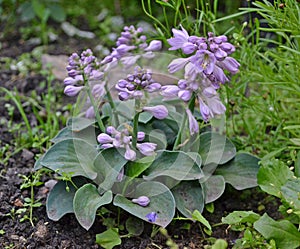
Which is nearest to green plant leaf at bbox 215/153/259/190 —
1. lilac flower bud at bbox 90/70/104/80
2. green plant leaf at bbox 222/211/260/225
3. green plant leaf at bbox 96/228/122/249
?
green plant leaf at bbox 222/211/260/225

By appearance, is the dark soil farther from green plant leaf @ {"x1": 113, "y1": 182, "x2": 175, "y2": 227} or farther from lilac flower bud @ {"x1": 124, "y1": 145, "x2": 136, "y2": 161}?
lilac flower bud @ {"x1": 124, "y1": 145, "x2": 136, "y2": 161}

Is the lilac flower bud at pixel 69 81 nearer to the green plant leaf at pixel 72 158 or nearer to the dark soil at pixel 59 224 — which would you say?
the green plant leaf at pixel 72 158

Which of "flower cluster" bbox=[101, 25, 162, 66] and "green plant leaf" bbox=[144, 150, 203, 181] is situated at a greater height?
"flower cluster" bbox=[101, 25, 162, 66]

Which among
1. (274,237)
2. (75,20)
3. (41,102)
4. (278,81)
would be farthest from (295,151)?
(75,20)

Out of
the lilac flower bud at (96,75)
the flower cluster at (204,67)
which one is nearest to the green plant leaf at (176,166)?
the flower cluster at (204,67)

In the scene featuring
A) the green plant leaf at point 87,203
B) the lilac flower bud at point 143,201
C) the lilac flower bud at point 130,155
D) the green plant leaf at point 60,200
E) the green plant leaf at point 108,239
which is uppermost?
the lilac flower bud at point 130,155

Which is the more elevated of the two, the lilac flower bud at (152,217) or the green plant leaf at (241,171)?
the lilac flower bud at (152,217)

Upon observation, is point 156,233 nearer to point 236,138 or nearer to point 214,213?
point 214,213
